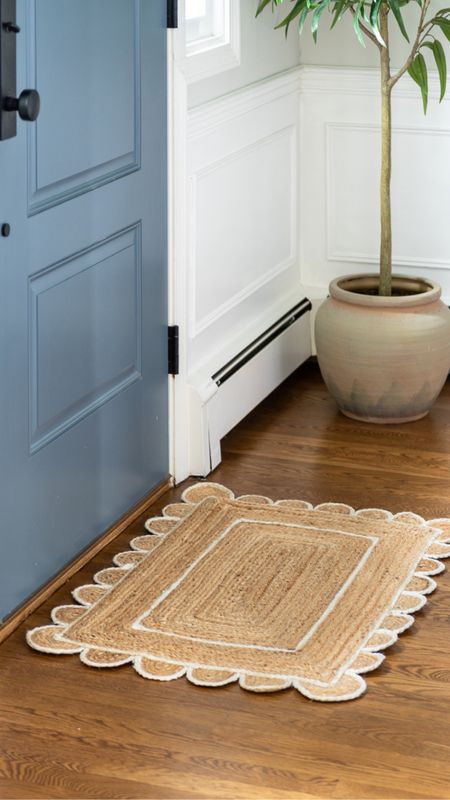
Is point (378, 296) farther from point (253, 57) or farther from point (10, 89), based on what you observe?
point (10, 89)

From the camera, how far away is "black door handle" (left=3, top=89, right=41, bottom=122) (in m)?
2.33

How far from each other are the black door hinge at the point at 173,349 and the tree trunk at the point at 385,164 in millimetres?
816

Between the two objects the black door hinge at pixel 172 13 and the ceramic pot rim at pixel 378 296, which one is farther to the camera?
the ceramic pot rim at pixel 378 296

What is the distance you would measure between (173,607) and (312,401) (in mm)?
1452

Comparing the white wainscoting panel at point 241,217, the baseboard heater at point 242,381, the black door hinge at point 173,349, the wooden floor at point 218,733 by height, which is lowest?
the wooden floor at point 218,733

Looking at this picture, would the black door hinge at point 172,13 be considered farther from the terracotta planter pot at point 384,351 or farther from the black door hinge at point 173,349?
the terracotta planter pot at point 384,351

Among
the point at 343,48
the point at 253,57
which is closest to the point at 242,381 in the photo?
the point at 253,57

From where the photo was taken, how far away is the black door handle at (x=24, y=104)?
2328 mm

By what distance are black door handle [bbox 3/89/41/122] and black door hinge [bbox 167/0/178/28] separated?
800 mm

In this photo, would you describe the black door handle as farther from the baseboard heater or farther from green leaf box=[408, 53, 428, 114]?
green leaf box=[408, 53, 428, 114]

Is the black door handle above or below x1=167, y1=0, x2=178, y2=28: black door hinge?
below

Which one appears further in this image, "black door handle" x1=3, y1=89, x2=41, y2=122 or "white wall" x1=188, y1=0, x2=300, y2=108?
A: "white wall" x1=188, y1=0, x2=300, y2=108


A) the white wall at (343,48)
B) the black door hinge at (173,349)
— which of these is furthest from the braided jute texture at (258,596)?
the white wall at (343,48)

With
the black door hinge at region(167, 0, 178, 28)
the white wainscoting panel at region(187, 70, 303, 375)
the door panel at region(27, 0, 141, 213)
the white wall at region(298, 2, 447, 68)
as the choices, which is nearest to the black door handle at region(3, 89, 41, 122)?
the door panel at region(27, 0, 141, 213)
